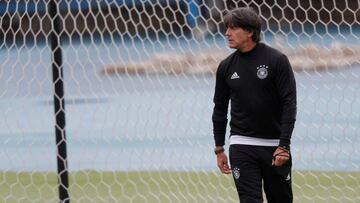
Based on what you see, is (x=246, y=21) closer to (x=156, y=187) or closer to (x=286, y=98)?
(x=286, y=98)

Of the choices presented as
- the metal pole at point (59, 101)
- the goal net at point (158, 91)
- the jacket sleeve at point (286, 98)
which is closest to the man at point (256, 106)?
the jacket sleeve at point (286, 98)

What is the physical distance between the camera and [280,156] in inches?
193

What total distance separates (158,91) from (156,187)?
0.76 metres

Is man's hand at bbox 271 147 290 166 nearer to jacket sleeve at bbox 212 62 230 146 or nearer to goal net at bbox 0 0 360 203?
jacket sleeve at bbox 212 62 230 146

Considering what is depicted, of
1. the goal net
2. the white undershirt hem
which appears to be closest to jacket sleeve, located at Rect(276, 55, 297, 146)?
the white undershirt hem

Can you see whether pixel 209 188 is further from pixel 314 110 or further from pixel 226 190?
pixel 314 110

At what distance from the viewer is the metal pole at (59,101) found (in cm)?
655

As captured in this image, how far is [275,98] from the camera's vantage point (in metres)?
5.02

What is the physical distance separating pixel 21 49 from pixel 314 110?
2.19m

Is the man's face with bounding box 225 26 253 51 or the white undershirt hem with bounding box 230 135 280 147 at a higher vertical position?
the man's face with bounding box 225 26 253 51

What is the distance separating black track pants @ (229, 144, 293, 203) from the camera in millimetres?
5012

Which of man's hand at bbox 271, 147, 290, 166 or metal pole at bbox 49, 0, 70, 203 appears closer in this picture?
man's hand at bbox 271, 147, 290, 166

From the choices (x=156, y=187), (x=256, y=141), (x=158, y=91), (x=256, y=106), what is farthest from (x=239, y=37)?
(x=156, y=187)

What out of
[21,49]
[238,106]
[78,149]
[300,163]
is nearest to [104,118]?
[78,149]
